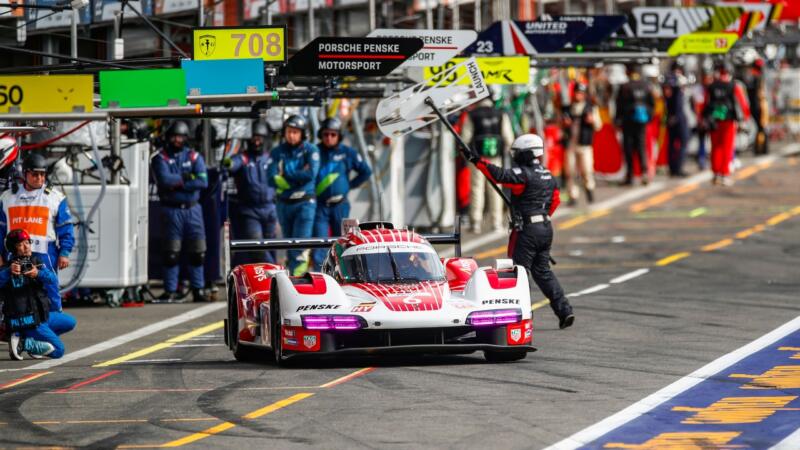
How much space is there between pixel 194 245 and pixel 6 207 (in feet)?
14.6

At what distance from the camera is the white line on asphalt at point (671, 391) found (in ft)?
39.7

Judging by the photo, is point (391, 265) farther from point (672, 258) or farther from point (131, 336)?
point (672, 258)

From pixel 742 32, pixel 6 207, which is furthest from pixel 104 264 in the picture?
pixel 742 32

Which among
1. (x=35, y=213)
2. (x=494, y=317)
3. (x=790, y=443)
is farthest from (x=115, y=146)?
(x=790, y=443)

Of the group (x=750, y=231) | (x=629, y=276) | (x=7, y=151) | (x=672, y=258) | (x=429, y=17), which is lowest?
(x=629, y=276)

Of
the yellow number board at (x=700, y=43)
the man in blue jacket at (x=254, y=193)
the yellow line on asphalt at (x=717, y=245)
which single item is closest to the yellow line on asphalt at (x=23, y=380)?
the man in blue jacket at (x=254, y=193)

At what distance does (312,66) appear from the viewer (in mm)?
18453

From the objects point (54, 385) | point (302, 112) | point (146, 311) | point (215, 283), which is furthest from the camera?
point (302, 112)

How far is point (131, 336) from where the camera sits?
779 inches

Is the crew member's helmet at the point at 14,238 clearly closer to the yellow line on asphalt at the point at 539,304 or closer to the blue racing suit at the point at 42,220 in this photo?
Answer: the blue racing suit at the point at 42,220

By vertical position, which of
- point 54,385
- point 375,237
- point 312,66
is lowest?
Answer: point 54,385

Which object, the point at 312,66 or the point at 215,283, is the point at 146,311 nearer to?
the point at 215,283

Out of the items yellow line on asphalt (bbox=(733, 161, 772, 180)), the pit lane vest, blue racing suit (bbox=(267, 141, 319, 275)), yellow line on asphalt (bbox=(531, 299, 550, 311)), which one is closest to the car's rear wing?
the pit lane vest

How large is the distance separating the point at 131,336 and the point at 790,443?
→ 30.9ft
